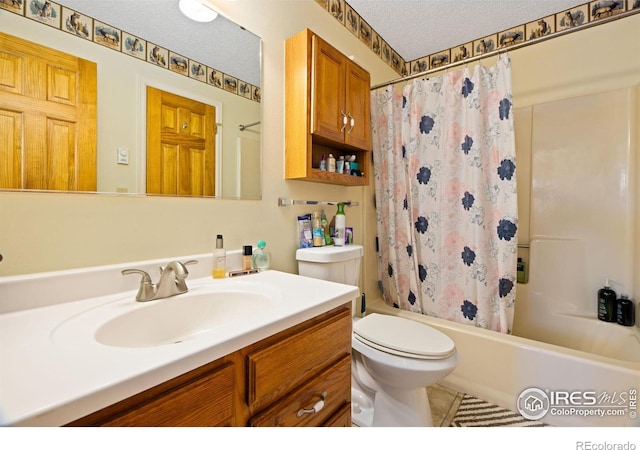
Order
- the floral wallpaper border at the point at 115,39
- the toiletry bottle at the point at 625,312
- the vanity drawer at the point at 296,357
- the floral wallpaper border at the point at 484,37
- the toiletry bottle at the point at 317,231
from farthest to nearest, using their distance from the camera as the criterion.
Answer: the floral wallpaper border at the point at 484,37 < the toiletry bottle at the point at 625,312 < the toiletry bottle at the point at 317,231 < the floral wallpaper border at the point at 115,39 < the vanity drawer at the point at 296,357

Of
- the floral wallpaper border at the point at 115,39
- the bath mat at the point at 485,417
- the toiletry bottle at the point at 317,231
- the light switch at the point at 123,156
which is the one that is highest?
the floral wallpaper border at the point at 115,39

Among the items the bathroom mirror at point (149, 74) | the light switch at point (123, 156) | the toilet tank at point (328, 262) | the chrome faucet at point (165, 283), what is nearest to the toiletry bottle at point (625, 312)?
the toilet tank at point (328, 262)

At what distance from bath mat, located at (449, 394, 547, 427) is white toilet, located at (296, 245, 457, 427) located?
0.24 metres

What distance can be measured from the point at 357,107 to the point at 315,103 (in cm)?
36

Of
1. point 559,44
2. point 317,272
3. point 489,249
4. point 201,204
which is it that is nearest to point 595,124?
point 559,44

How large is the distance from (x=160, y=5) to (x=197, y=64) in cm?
20

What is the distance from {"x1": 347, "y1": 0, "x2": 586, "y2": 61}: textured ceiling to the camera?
5.73 feet

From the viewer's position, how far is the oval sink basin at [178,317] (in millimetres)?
685

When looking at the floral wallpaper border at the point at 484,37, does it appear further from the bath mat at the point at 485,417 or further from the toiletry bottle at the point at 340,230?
the bath mat at the point at 485,417

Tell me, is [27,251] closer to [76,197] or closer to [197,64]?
[76,197]

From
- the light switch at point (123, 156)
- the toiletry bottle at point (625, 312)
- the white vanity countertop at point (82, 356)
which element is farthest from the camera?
the toiletry bottle at point (625, 312)

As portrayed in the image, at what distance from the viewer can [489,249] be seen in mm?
1562

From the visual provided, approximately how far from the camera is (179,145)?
99 centimetres

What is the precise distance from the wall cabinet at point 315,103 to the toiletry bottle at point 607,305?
1687 mm
